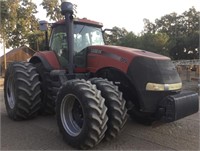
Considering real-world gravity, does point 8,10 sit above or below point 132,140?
above

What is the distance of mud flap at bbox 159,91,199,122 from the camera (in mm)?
4691

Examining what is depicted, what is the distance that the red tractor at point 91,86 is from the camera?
4.71 metres

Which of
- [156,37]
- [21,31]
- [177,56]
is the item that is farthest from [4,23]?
[177,56]

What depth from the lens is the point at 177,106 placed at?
4.70 metres

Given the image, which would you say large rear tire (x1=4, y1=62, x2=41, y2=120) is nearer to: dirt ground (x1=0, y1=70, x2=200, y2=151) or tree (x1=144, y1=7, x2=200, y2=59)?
dirt ground (x1=0, y1=70, x2=200, y2=151)

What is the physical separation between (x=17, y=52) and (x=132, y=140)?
4215cm

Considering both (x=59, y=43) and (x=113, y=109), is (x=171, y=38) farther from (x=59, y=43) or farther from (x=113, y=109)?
(x=113, y=109)

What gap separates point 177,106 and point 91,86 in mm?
1422

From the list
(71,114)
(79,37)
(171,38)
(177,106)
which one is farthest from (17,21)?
(171,38)

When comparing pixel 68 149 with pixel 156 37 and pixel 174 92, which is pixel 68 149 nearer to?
pixel 174 92

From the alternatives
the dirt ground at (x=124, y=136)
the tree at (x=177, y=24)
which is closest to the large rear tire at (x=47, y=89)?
the dirt ground at (x=124, y=136)

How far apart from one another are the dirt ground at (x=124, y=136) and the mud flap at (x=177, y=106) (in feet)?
1.69

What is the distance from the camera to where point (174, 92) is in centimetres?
530

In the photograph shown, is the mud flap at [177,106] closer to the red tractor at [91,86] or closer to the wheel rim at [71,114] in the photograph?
the red tractor at [91,86]
